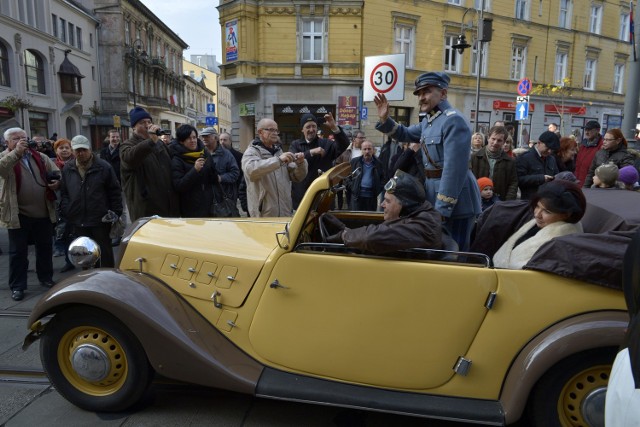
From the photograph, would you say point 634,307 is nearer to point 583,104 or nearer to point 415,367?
point 415,367

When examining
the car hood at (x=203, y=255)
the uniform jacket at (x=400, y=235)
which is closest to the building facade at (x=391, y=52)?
the uniform jacket at (x=400, y=235)

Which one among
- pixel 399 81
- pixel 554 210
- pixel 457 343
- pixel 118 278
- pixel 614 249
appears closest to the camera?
pixel 614 249

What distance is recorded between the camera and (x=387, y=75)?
22.3 feet

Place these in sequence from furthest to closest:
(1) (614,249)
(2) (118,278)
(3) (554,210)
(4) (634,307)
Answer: (2) (118,278) → (3) (554,210) → (1) (614,249) → (4) (634,307)

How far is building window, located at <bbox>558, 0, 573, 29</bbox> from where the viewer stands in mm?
27016

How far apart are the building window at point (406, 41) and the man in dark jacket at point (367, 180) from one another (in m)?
18.2

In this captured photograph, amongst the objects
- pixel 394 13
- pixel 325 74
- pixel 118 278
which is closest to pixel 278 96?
pixel 325 74

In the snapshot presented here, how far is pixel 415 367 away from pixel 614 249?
3.78 ft

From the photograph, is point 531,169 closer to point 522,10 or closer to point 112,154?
point 112,154

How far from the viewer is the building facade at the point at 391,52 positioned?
21422mm


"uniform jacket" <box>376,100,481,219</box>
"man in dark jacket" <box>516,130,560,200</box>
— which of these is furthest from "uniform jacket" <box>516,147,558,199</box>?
"uniform jacket" <box>376,100,481,219</box>

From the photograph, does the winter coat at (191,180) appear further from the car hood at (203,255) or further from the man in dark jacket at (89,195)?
the car hood at (203,255)

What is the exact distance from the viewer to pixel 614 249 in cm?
208

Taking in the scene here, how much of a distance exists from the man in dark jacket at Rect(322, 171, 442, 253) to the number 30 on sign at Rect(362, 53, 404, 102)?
14.1 feet
